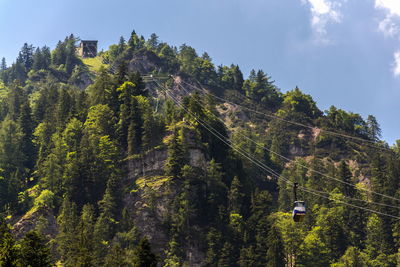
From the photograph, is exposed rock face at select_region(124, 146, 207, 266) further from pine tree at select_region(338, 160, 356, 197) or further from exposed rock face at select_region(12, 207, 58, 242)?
pine tree at select_region(338, 160, 356, 197)

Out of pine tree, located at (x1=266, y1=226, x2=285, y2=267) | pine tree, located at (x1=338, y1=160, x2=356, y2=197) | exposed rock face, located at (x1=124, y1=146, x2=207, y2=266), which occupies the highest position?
pine tree, located at (x1=338, y1=160, x2=356, y2=197)

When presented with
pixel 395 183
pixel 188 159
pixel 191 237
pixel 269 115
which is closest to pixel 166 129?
pixel 188 159

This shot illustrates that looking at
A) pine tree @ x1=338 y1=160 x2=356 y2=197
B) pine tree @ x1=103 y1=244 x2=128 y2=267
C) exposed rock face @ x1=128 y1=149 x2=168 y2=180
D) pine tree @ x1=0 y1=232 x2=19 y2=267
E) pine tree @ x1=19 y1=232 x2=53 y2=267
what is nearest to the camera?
pine tree @ x1=0 y1=232 x2=19 y2=267

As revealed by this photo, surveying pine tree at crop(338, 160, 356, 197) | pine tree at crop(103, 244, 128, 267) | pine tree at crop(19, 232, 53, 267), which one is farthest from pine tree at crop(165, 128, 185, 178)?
pine tree at crop(19, 232, 53, 267)

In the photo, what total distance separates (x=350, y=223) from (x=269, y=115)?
73669mm

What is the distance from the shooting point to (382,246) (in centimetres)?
11588

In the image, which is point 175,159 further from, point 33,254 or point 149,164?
point 33,254

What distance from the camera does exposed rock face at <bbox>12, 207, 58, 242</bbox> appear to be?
104250 millimetres

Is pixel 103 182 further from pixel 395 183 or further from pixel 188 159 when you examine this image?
pixel 395 183

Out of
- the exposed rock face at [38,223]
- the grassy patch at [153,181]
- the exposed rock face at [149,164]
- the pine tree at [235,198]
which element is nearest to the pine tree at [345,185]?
the pine tree at [235,198]

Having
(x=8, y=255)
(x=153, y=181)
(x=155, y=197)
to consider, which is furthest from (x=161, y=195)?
(x=8, y=255)

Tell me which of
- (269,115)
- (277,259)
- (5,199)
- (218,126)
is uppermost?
(269,115)

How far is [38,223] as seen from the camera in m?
105

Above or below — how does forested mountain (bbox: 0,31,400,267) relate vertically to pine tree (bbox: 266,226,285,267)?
above
